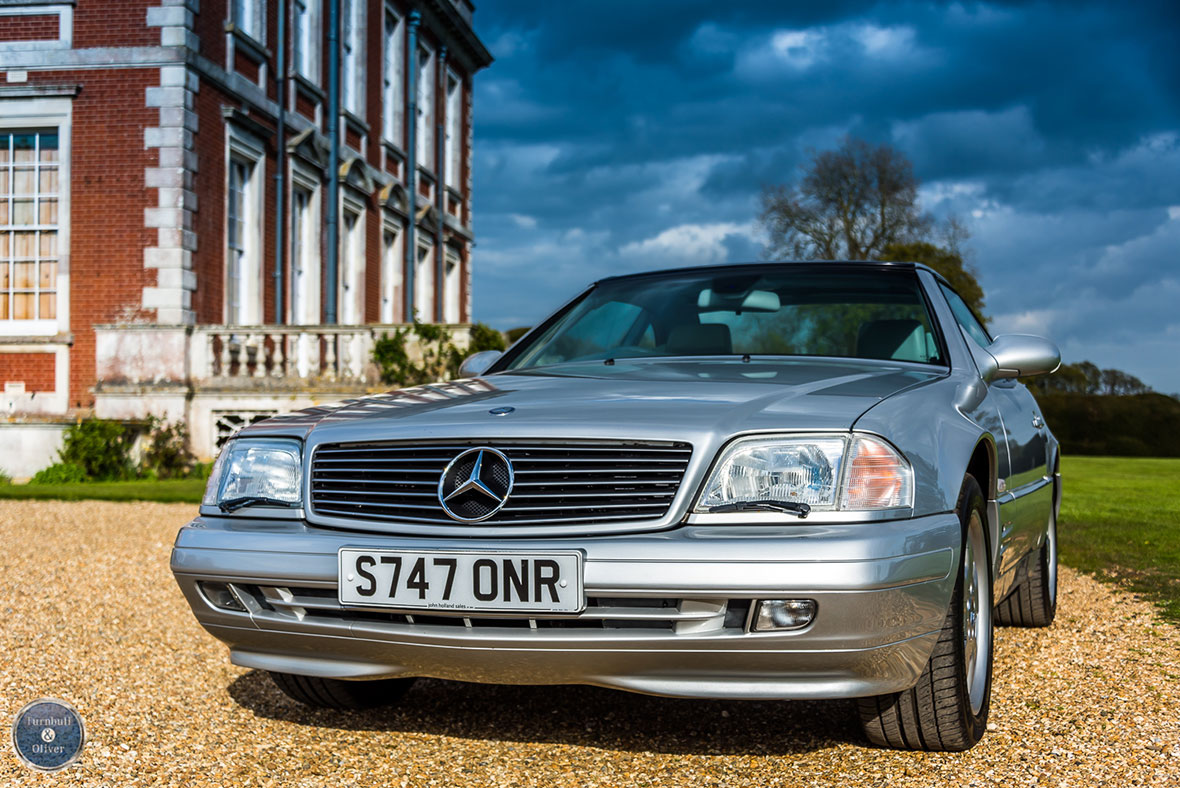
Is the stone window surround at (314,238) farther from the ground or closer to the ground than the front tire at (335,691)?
farther from the ground

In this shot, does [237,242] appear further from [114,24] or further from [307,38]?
[307,38]

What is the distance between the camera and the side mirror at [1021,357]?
395 centimetres

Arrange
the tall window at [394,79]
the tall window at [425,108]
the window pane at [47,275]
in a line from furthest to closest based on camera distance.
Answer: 1. the tall window at [425,108]
2. the tall window at [394,79]
3. the window pane at [47,275]

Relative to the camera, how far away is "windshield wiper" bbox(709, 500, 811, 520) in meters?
2.60

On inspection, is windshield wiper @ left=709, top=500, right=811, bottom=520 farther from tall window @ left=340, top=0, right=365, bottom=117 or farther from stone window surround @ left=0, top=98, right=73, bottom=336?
tall window @ left=340, top=0, right=365, bottom=117

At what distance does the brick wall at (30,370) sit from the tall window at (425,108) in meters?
11.8

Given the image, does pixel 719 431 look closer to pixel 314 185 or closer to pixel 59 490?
pixel 59 490

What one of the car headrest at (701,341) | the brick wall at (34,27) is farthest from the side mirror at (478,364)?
the brick wall at (34,27)

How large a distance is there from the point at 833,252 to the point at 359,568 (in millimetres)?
39505

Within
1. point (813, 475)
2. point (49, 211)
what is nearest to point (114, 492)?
point (49, 211)

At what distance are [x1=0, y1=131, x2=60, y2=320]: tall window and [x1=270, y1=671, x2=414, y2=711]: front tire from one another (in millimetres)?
13300

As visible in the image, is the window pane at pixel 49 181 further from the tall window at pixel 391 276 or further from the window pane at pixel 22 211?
the tall window at pixel 391 276

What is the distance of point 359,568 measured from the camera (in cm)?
282

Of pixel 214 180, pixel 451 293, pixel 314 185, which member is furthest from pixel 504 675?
pixel 451 293
